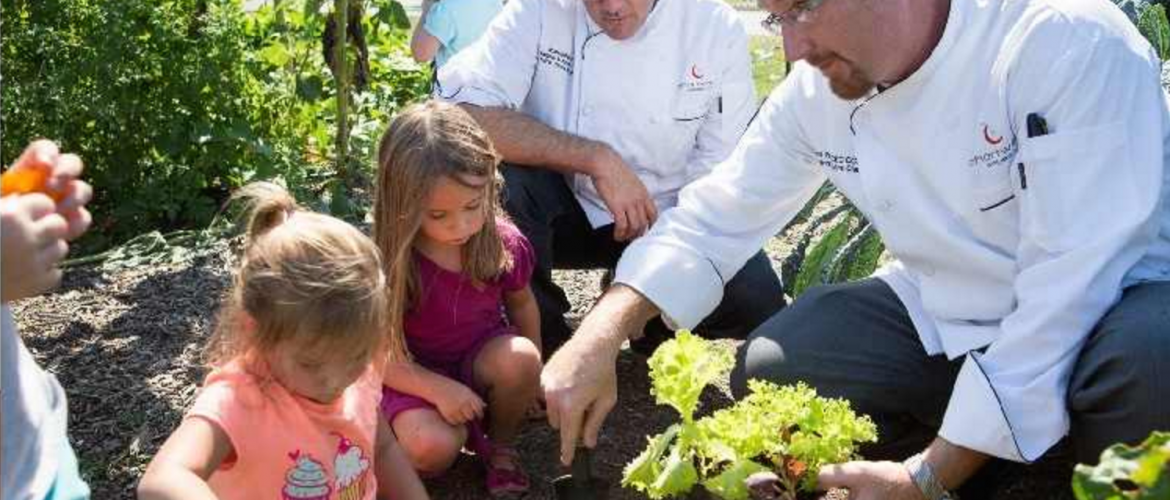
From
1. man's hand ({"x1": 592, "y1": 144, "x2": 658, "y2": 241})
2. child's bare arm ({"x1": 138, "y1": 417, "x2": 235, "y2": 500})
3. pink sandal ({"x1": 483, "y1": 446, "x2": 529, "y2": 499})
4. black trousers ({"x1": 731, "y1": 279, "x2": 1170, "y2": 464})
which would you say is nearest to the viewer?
child's bare arm ({"x1": 138, "y1": 417, "x2": 235, "y2": 500})

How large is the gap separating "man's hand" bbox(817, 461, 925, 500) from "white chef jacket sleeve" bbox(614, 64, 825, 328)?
739mm

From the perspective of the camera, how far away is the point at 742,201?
3.05m

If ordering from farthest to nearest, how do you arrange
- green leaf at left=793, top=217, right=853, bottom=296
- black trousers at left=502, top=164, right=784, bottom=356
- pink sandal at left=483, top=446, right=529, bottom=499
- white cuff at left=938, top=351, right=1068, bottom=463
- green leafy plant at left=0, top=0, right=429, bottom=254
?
green leafy plant at left=0, top=0, right=429, bottom=254
green leaf at left=793, top=217, right=853, bottom=296
black trousers at left=502, top=164, right=784, bottom=356
pink sandal at left=483, top=446, right=529, bottom=499
white cuff at left=938, top=351, right=1068, bottom=463

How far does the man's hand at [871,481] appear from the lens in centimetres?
222

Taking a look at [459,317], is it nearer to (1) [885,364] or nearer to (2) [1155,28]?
(1) [885,364]

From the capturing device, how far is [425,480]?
315 cm

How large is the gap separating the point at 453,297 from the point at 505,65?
2.68ft

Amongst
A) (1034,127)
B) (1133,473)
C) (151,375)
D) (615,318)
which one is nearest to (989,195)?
(1034,127)

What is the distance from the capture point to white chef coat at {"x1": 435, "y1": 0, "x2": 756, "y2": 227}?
3.66 m

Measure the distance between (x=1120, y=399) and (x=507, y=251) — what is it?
50.9 inches

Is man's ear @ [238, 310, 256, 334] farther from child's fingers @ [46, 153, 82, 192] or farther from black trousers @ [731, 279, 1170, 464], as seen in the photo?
black trousers @ [731, 279, 1170, 464]

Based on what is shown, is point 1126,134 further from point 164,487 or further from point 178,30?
point 178,30

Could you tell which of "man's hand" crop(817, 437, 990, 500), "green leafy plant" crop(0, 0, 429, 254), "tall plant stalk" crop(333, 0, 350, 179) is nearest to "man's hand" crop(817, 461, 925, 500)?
A: "man's hand" crop(817, 437, 990, 500)

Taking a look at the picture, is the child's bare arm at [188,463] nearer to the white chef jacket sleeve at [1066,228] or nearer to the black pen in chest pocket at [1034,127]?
the white chef jacket sleeve at [1066,228]
